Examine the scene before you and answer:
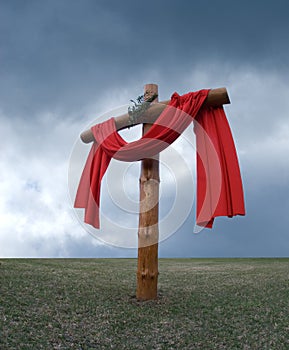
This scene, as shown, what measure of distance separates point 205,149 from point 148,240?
225 cm

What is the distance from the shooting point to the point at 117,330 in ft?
22.4

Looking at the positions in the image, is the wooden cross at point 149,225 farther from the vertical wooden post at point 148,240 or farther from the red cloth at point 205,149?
the red cloth at point 205,149

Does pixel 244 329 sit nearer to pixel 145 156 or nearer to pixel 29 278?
pixel 145 156

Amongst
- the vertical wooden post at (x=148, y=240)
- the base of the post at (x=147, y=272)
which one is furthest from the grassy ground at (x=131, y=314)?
the vertical wooden post at (x=148, y=240)

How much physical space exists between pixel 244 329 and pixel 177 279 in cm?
441

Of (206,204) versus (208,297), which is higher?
(206,204)

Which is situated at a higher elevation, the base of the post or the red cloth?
the red cloth

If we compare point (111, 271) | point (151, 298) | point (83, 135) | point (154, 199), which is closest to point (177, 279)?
point (111, 271)

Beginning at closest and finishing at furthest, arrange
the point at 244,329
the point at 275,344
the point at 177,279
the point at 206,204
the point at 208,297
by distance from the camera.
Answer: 1. the point at 275,344
2. the point at 244,329
3. the point at 206,204
4. the point at 208,297
5. the point at 177,279

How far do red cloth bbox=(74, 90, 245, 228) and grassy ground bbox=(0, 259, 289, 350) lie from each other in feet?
6.35

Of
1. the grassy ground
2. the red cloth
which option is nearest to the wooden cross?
the red cloth

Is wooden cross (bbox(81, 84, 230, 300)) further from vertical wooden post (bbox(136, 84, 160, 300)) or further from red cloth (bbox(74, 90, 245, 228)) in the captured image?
red cloth (bbox(74, 90, 245, 228))

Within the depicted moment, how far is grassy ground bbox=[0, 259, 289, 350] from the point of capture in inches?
252

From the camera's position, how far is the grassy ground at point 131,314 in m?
6.40
